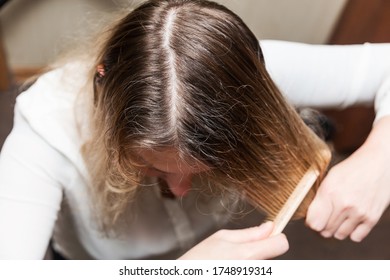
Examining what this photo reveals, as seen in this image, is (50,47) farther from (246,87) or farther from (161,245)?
(246,87)

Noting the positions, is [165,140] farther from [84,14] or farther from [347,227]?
[84,14]

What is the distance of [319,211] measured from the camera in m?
0.64

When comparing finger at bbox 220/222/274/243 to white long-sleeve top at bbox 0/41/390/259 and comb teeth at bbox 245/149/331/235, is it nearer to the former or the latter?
comb teeth at bbox 245/149/331/235

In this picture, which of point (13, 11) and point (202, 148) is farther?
point (13, 11)

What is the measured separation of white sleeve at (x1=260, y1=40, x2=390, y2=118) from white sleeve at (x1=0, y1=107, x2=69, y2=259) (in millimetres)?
329

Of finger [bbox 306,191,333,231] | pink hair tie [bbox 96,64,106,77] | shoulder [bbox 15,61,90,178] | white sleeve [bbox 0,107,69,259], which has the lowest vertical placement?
white sleeve [bbox 0,107,69,259]

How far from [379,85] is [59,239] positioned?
57 cm

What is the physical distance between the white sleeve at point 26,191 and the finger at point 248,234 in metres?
0.24

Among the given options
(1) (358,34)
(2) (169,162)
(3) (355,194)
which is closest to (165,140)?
(2) (169,162)

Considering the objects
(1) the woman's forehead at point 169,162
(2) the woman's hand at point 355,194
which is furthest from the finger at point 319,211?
(1) the woman's forehead at point 169,162

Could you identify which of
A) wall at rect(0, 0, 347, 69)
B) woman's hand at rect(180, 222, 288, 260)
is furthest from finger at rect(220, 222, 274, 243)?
wall at rect(0, 0, 347, 69)

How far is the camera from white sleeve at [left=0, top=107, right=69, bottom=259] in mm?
635

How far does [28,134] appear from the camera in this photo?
65 cm
